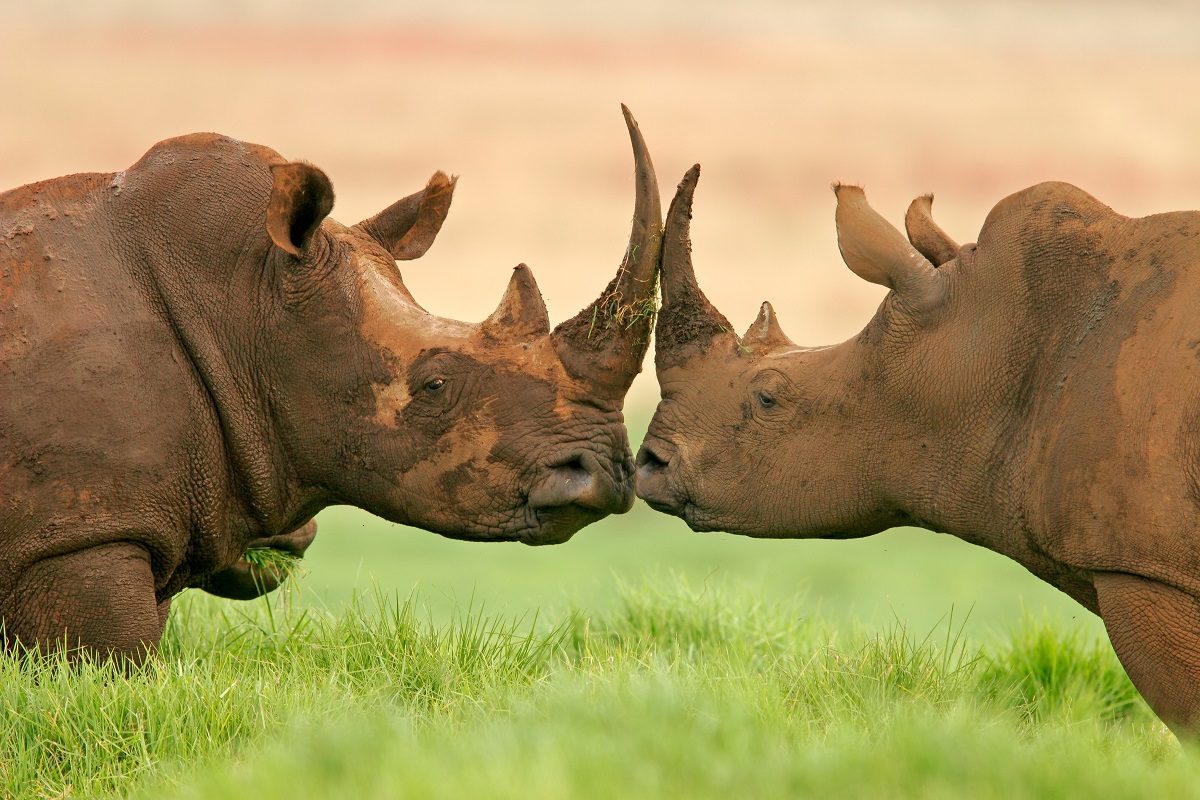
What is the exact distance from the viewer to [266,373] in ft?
21.4

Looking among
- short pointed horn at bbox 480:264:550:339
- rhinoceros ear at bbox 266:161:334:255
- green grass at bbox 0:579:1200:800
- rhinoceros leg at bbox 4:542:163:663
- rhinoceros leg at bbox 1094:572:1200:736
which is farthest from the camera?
short pointed horn at bbox 480:264:550:339

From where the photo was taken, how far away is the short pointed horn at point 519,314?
6566 millimetres

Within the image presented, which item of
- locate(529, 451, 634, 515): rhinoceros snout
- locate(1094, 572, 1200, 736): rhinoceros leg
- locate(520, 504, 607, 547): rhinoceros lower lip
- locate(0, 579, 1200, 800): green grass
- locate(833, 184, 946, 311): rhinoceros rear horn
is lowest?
locate(0, 579, 1200, 800): green grass

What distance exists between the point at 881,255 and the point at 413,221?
216cm

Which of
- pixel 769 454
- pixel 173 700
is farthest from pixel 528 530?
pixel 173 700

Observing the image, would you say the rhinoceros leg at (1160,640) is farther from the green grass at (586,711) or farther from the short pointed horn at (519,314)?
the short pointed horn at (519,314)

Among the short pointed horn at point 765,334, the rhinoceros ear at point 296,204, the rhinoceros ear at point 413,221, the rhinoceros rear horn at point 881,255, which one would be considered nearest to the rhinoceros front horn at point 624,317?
the short pointed horn at point 765,334

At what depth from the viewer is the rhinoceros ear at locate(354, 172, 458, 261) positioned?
24.1 feet

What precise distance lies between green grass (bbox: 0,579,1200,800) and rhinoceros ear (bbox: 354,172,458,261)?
1552 mm

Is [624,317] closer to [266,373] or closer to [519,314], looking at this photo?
[519,314]

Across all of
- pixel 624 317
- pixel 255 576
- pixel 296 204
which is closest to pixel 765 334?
pixel 624 317

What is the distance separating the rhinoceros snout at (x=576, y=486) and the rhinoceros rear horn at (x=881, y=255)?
1243 mm

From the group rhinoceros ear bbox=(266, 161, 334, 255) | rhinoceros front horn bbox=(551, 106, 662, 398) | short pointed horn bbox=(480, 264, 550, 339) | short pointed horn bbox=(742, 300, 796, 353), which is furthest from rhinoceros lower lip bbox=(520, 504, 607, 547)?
rhinoceros ear bbox=(266, 161, 334, 255)

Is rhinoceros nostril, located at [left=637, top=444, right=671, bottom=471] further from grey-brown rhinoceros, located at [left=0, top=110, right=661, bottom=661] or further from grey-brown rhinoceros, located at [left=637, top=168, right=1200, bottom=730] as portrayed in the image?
grey-brown rhinoceros, located at [left=0, top=110, right=661, bottom=661]
